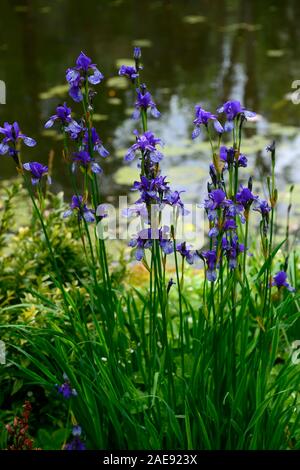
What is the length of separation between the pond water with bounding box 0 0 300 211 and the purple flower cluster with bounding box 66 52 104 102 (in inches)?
114

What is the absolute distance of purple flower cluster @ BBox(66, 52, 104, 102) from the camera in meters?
1.69

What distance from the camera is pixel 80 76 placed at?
5.64 feet

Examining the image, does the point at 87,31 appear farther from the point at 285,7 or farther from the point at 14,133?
the point at 14,133

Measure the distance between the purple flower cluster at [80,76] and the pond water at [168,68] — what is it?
2.88m

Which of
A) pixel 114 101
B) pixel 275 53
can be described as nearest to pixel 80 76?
pixel 114 101

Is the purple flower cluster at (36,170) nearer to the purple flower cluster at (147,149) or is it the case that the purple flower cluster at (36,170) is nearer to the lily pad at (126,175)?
the purple flower cluster at (147,149)

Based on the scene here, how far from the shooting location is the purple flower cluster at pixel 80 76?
169 centimetres

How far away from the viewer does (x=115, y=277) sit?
280 cm

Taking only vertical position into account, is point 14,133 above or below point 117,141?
below

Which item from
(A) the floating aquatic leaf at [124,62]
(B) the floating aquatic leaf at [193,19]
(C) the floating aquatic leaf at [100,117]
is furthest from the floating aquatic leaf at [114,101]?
(B) the floating aquatic leaf at [193,19]

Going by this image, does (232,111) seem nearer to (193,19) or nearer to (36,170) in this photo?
(36,170)

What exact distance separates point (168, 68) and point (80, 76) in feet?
18.2
